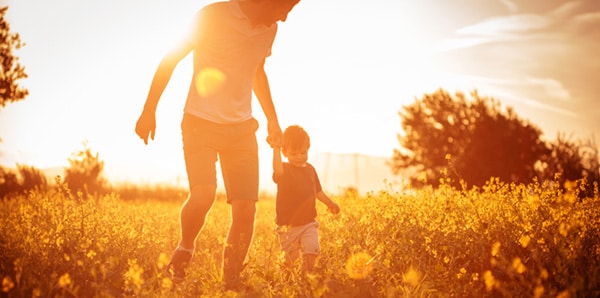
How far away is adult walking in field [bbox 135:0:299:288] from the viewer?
379 cm

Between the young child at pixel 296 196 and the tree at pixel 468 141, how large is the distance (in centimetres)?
2380

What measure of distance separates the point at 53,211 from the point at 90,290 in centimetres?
144

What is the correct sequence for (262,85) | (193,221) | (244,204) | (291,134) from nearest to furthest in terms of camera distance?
(193,221)
(244,204)
(262,85)
(291,134)

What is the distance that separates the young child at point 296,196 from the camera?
466 cm

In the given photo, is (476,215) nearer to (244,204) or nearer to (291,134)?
(291,134)

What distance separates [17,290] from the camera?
304cm

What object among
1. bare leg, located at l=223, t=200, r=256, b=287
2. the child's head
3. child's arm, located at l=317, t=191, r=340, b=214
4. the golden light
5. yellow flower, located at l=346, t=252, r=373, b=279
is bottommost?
yellow flower, located at l=346, t=252, r=373, b=279

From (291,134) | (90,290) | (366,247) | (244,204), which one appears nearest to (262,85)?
(291,134)

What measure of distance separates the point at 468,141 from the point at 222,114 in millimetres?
29142

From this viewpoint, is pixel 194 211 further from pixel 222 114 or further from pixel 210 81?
pixel 210 81

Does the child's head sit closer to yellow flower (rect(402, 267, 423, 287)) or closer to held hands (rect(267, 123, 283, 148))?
held hands (rect(267, 123, 283, 148))

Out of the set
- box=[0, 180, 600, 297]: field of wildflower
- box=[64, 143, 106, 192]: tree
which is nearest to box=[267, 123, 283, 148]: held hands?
box=[0, 180, 600, 297]: field of wildflower

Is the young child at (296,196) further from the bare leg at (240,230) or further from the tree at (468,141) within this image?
the tree at (468,141)

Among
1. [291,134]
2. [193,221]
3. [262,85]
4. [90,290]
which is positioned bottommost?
[90,290]
